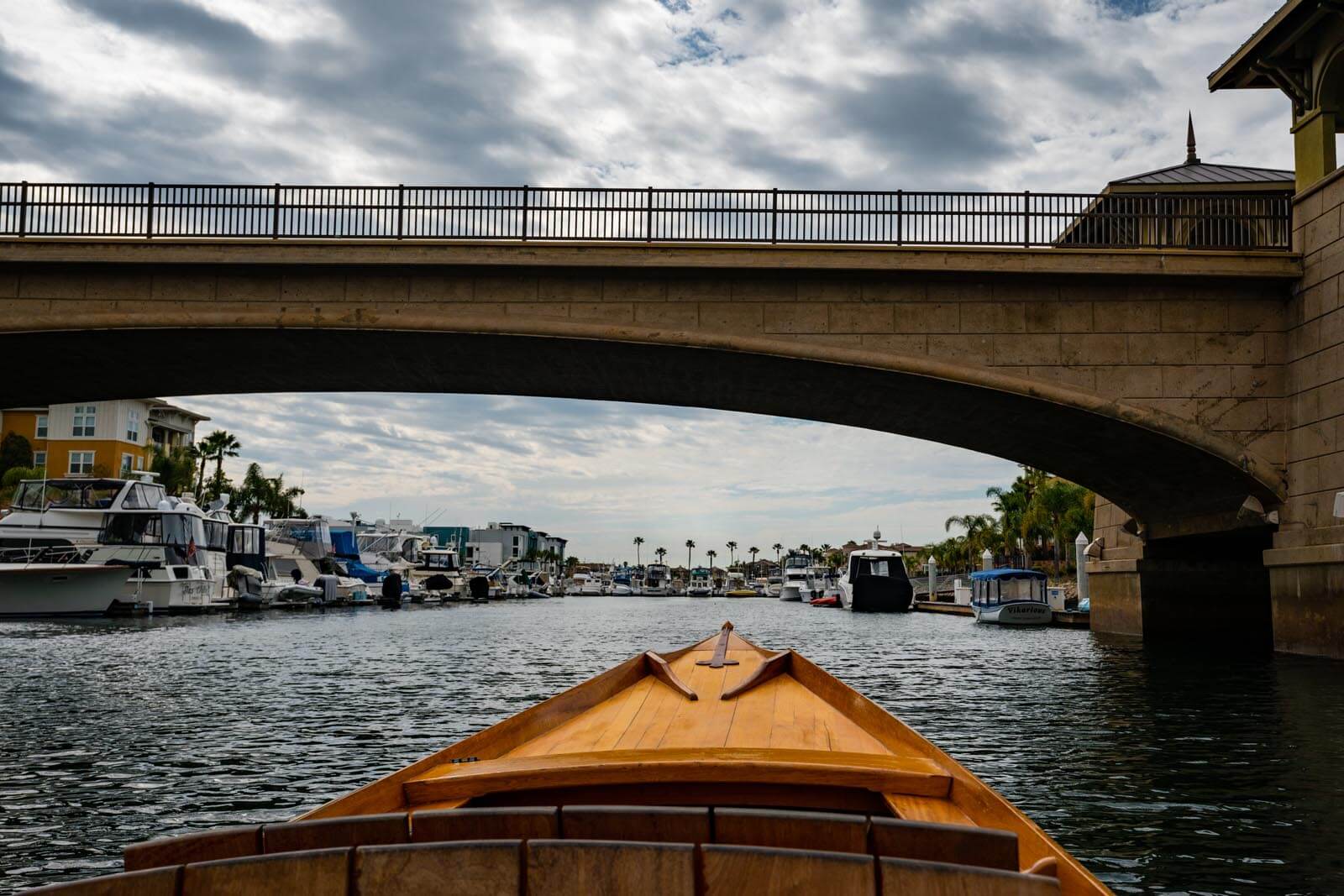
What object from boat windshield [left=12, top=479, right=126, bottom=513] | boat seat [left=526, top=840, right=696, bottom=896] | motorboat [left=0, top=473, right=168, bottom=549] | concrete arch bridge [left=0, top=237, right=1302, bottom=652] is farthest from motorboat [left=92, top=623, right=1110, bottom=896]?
boat windshield [left=12, top=479, right=126, bottom=513]

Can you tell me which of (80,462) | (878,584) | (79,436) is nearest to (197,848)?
(878,584)

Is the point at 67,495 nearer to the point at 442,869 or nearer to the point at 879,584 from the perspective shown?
the point at 879,584

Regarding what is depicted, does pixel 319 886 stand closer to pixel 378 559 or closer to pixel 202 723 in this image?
pixel 202 723

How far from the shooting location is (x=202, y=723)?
14484 millimetres

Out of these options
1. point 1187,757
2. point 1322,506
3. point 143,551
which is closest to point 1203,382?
point 1322,506

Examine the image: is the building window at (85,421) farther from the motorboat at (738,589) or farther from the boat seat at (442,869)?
the motorboat at (738,589)

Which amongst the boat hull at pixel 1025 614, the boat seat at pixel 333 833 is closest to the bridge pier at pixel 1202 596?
the boat hull at pixel 1025 614

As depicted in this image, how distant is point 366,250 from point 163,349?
5371 mm

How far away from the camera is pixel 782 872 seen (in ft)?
9.92

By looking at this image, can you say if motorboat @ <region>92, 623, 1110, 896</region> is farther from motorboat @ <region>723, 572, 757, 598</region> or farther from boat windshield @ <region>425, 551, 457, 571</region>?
motorboat @ <region>723, 572, 757, 598</region>

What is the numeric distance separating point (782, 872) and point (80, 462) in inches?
3355

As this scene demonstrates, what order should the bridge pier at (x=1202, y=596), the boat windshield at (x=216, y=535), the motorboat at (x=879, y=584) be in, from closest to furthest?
the bridge pier at (x=1202, y=596)
the boat windshield at (x=216, y=535)
the motorboat at (x=879, y=584)

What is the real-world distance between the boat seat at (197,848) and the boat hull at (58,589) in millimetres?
41167

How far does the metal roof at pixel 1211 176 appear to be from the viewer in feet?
91.6
